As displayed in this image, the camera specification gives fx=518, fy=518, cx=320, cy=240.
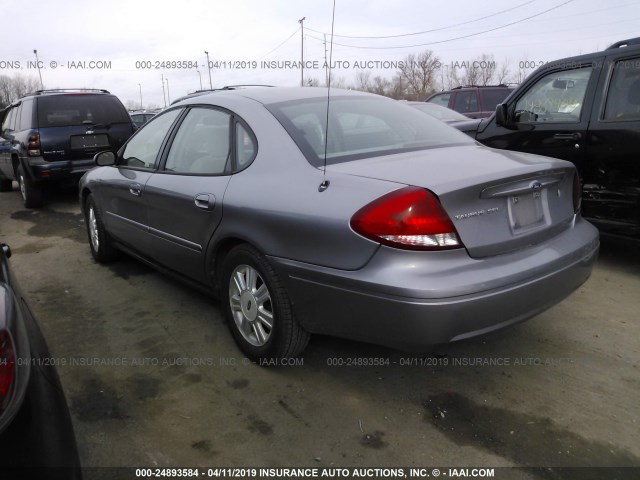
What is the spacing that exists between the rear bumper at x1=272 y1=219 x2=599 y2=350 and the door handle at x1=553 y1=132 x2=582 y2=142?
217 cm

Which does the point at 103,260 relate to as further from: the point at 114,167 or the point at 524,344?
the point at 524,344

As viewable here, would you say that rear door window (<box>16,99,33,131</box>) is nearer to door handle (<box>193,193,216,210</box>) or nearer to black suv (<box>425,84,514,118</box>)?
door handle (<box>193,193,216,210</box>)

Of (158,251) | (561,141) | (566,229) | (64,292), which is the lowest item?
(64,292)

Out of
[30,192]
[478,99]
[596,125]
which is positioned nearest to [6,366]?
[596,125]

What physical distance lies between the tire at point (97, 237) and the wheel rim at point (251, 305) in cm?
223

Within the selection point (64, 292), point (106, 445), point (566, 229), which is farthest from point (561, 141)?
point (64, 292)

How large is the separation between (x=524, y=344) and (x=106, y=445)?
→ 7.83 feet

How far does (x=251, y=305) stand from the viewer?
9.53ft

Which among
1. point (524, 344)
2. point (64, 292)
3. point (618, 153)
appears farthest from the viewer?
point (64, 292)

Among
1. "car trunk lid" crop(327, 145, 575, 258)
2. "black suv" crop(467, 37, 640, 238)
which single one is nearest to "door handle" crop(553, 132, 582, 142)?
"black suv" crop(467, 37, 640, 238)

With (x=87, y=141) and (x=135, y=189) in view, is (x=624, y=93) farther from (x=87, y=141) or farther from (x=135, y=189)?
(x=87, y=141)

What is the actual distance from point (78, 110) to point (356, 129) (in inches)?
257

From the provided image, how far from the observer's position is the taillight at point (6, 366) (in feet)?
4.38

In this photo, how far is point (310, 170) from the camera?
2598 millimetres
